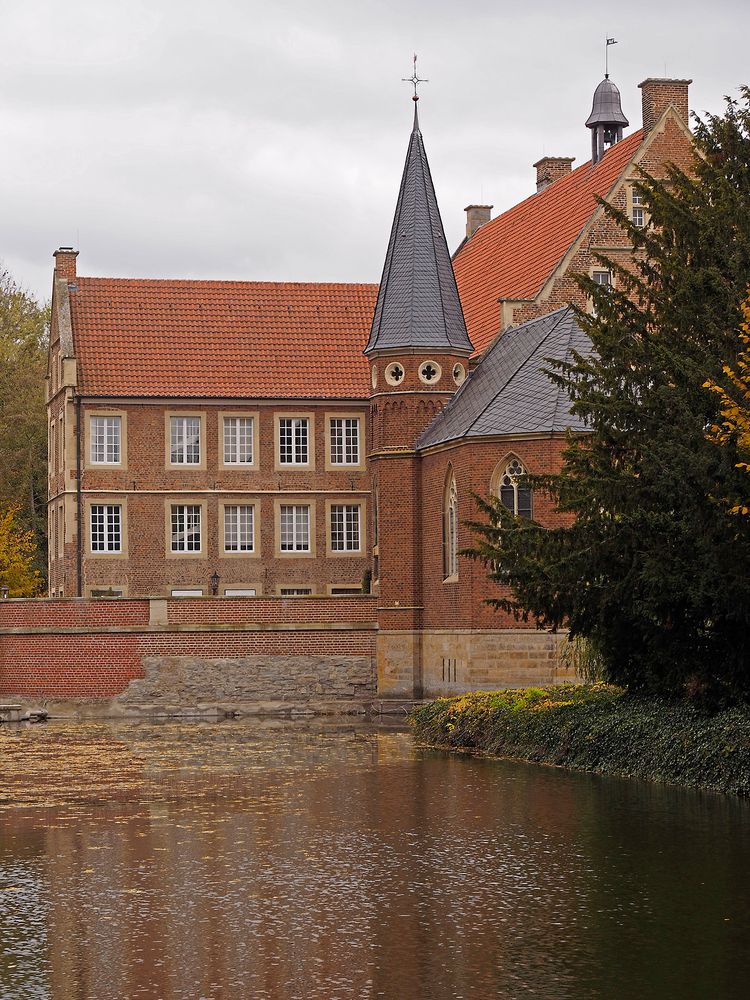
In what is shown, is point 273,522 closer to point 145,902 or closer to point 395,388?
point 395,388

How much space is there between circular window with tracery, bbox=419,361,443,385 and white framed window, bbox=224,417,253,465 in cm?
970

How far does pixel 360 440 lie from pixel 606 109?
13305 millimetres

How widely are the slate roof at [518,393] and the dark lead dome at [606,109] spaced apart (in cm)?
1295

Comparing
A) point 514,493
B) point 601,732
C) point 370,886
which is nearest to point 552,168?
point 514,493

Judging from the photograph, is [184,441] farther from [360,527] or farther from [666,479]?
[666,479]

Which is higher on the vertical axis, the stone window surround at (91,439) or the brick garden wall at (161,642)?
the stone window surround at (91,439)

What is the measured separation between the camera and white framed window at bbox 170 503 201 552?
47.0 metres

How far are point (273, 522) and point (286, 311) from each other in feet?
24.0

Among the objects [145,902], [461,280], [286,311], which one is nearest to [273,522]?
[286,311]

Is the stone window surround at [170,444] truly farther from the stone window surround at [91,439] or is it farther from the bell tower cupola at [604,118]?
the bell tower cupola at [604,118]

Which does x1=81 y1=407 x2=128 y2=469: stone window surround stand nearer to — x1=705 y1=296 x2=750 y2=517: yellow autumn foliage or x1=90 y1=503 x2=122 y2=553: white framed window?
x1=90 y1=503 x2=122 y2=553: white framed window

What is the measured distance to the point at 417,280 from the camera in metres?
40.1

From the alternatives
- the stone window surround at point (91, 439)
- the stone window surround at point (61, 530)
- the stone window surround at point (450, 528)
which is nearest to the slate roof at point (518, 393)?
the stone window surround at point (450, 528)

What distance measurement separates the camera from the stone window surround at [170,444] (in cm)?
4716
